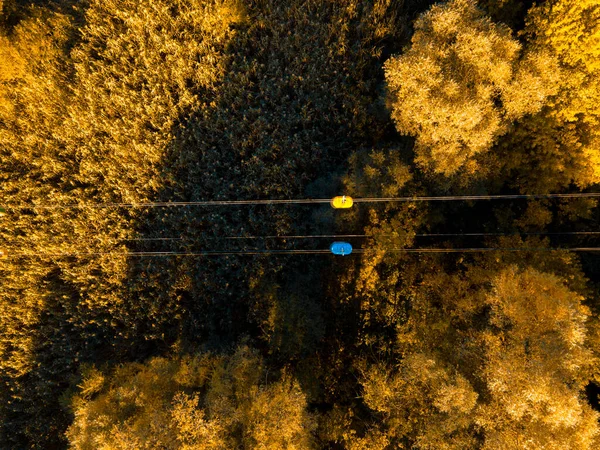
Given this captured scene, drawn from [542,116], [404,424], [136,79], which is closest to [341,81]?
[542,116]

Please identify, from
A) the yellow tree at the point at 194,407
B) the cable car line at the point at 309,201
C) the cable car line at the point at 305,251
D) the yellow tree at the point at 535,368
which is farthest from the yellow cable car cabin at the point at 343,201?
the yellow tree at the point at 194,407

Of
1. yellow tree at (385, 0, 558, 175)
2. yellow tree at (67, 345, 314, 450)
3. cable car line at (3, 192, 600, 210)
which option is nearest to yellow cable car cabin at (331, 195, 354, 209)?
cable car line at (3, 192, 600, 210)

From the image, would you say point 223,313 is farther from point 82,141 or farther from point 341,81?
point 341,81

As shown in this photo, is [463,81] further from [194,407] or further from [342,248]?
[194,407]

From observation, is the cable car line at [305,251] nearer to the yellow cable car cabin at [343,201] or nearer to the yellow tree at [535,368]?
the yellow tree at [535,368]

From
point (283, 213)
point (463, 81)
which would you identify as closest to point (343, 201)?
point (283, 213)

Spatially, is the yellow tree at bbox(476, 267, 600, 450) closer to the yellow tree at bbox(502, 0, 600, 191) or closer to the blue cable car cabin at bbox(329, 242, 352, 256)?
the yellow tree at bbox(502, 0, 600, 191)
